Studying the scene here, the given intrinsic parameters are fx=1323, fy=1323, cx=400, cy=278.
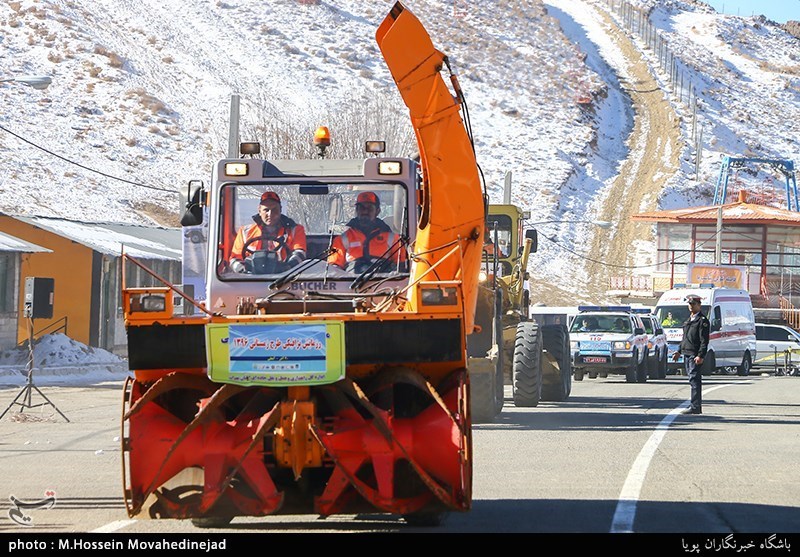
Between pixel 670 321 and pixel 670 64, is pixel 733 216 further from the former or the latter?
pixel 670 64

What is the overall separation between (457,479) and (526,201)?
7104cm

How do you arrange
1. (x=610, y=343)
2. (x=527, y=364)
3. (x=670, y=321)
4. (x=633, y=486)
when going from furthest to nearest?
(x=670, y=321) < (x=610, y=343) < (x=527, y=364) < (x=633, y=486)

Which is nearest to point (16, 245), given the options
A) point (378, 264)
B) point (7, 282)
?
point (7, 282)

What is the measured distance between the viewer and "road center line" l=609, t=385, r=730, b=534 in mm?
9383

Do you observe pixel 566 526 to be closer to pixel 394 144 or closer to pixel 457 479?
pixel 457 479

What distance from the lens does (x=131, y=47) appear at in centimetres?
8800

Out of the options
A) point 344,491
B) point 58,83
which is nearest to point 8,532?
point 344,491

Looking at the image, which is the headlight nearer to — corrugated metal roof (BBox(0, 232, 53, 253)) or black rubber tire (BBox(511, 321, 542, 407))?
black rubber tire (BBox(511, 321, 542, 407))

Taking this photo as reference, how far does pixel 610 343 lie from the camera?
32281 mm

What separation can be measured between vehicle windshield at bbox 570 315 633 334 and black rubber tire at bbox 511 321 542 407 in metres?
11.6

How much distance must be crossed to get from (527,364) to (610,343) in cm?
1150

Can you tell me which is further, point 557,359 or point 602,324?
point 602,324

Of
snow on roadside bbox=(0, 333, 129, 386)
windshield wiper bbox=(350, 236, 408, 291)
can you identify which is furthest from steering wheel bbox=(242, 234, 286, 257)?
snow on roadside bbox=(0, 333, 129, 386)

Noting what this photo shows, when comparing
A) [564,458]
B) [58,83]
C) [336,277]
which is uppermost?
[58,83]
